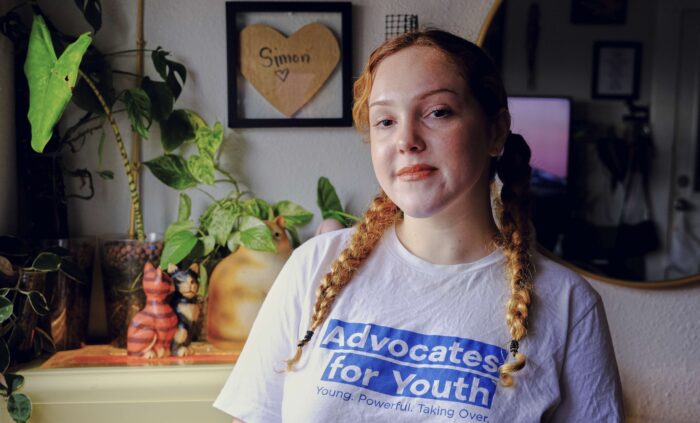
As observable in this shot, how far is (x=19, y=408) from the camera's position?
1.32 meters

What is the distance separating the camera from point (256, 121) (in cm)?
168

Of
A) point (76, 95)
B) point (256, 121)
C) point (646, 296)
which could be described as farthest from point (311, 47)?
point (646, 296)

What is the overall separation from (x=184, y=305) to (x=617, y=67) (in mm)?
1193

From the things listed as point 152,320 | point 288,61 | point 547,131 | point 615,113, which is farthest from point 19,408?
point 615,113

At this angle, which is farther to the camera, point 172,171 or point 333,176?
point 333,176

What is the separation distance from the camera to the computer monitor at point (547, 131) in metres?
1.65

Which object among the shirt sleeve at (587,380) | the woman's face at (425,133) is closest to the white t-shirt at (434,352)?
the shirt sleeve at (587,380)

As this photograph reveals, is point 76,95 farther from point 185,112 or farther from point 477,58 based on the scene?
point 477,58

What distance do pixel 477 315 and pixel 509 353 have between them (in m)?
0.07

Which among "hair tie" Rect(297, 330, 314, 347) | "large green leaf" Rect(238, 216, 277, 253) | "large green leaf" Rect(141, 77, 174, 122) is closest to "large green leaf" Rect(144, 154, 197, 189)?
"large green leaf" Rect(141, 77, 174, 122)

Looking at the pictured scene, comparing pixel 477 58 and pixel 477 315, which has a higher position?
pixel 477 58

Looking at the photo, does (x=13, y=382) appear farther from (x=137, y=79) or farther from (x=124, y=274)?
(x=137, y=79)

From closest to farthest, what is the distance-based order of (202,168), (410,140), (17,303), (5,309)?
1. (410,140)
2. (5,309)
3. (17,303)
4. (202,168)

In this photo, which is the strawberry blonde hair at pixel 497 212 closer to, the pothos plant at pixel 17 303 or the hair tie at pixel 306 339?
the hair tie at pixel 306 339
